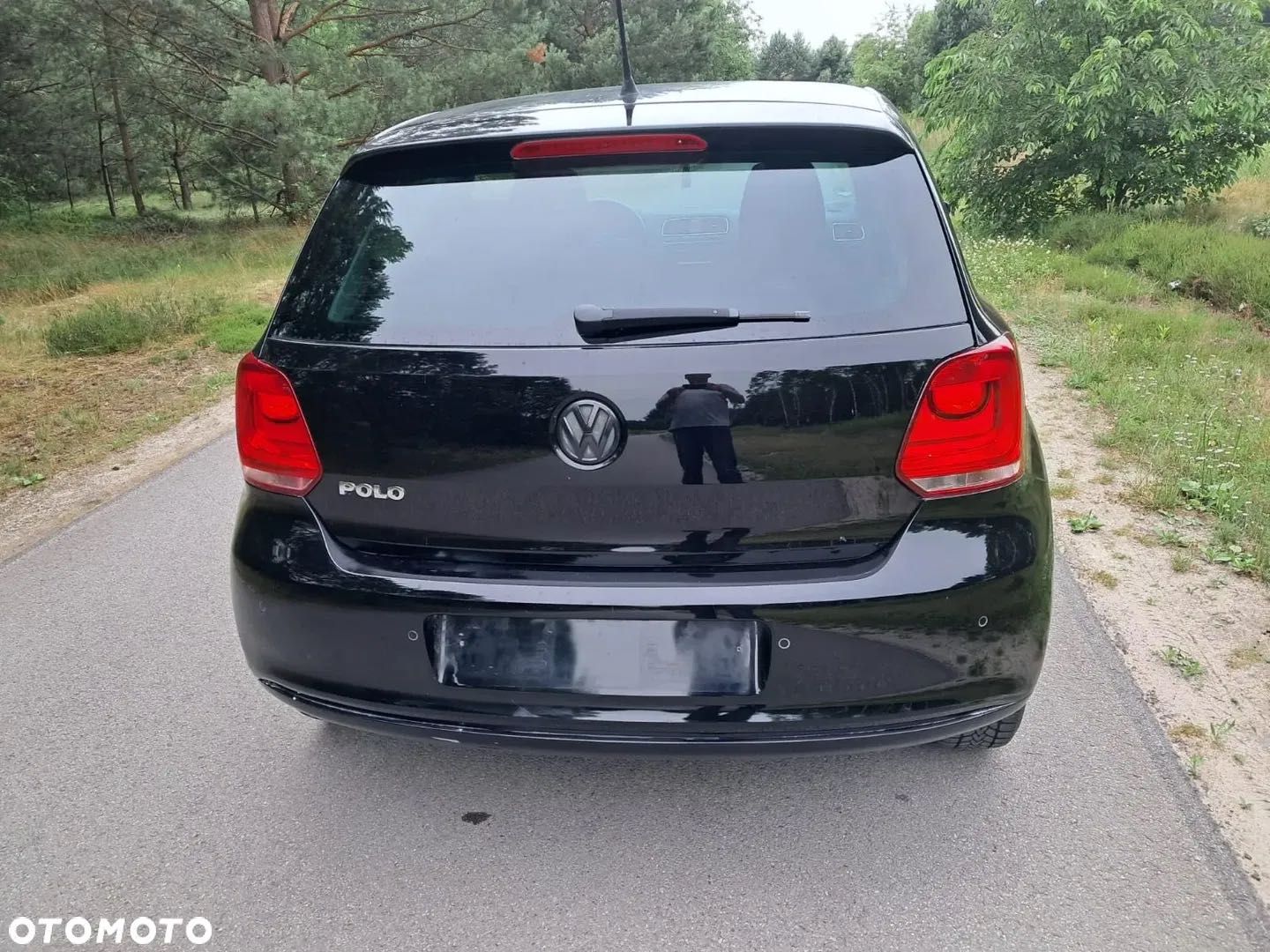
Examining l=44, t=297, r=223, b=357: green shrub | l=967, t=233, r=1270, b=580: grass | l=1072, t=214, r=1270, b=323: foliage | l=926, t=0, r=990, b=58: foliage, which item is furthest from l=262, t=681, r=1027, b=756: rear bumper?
l=926, t=0, r=990, b=58: foliage

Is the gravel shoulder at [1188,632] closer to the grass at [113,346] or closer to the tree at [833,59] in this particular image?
the grass at [113,346]

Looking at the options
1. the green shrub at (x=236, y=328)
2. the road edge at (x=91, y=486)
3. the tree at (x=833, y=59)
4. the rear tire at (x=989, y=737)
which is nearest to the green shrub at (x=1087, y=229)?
the green shrub at (x=236, y=328)

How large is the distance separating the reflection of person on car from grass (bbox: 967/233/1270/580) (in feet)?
8.86

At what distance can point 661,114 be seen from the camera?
2.25 metres

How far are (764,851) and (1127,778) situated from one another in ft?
3.35

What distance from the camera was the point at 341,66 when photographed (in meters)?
21.4

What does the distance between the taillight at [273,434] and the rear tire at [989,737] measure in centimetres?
175

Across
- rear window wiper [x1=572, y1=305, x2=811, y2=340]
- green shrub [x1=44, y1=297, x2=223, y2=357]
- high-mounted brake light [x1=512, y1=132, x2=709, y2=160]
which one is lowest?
green shrub [x1=44, y1=297, x2=223, y2=357]

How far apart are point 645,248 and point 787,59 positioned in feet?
220

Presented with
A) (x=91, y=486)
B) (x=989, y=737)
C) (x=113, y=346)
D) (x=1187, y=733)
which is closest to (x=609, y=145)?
(x=989, y=737)

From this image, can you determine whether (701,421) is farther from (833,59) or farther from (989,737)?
(833,59)

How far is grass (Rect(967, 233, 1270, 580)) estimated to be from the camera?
14.0ft

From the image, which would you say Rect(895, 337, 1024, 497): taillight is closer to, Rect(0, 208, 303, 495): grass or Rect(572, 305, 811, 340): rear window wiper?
Rect(572, 305, 811, 340): rear window wiper

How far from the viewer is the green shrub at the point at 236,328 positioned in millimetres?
9359
